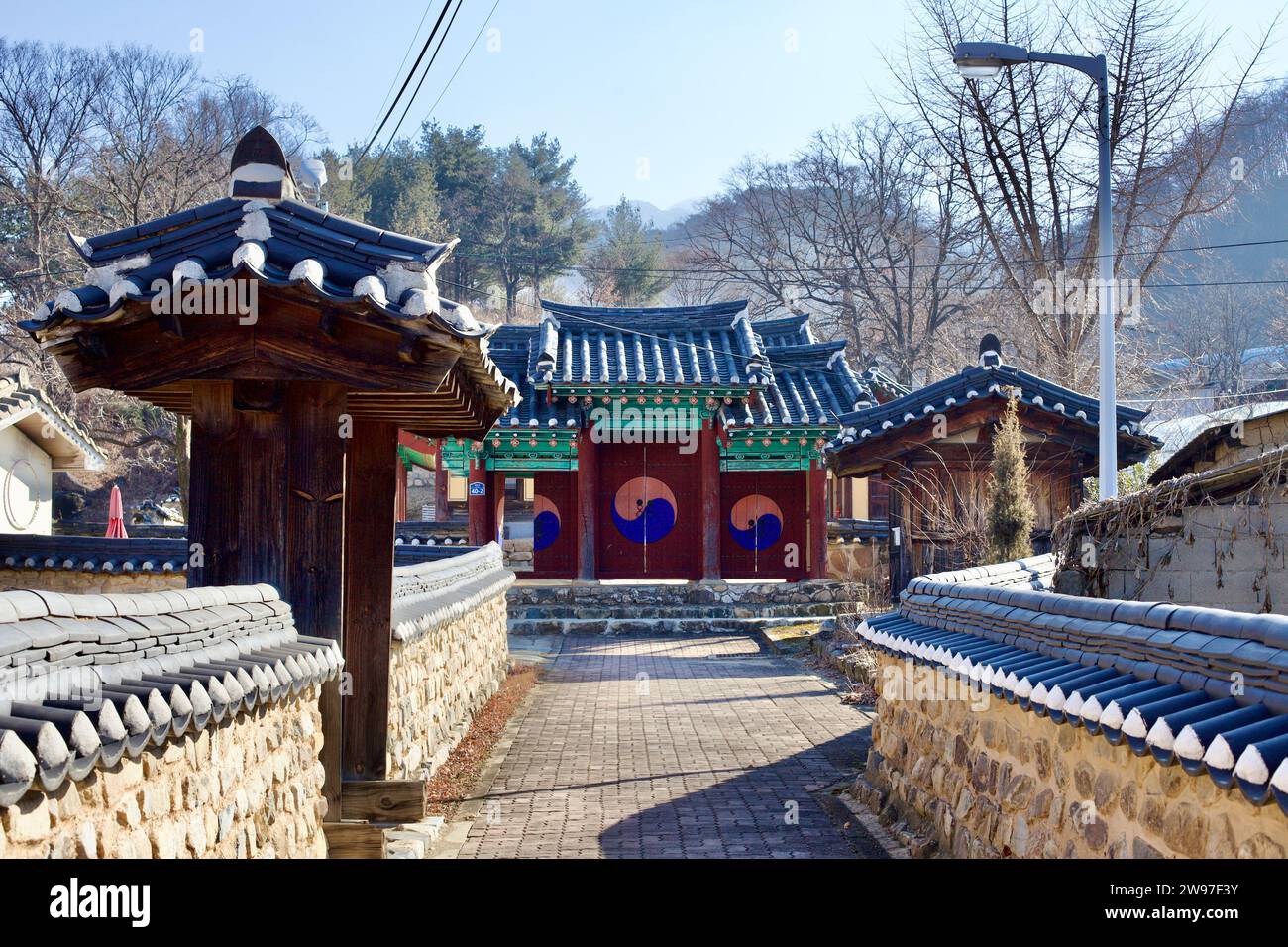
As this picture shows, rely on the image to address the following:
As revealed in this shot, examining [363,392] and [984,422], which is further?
[984,422]

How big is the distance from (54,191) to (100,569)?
785 inches

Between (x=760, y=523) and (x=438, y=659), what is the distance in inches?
593

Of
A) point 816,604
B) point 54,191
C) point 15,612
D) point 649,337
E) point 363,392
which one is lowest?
point 816,604

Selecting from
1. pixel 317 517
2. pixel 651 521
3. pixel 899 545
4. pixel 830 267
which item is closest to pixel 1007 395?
pixel 899 545

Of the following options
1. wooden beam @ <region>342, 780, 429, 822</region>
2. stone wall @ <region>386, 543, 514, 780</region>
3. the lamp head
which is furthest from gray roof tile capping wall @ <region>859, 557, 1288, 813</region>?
the lamp head

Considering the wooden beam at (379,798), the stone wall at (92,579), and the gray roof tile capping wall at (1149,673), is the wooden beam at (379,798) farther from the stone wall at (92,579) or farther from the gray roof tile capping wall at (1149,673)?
the stone wall at (92,579)

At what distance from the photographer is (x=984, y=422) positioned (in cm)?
1919

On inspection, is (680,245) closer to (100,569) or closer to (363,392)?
(100,569)

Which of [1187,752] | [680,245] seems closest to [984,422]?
[1187,752]

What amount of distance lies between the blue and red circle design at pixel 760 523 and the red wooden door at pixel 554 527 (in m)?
3.64

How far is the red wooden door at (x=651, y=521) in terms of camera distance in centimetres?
2486

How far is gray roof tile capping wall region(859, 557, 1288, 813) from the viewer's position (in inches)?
139

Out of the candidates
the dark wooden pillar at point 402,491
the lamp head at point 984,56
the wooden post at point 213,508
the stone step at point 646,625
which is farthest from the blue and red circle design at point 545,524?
the wooden post at point 213,508

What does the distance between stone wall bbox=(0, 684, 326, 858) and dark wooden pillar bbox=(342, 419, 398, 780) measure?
4.29 feet
